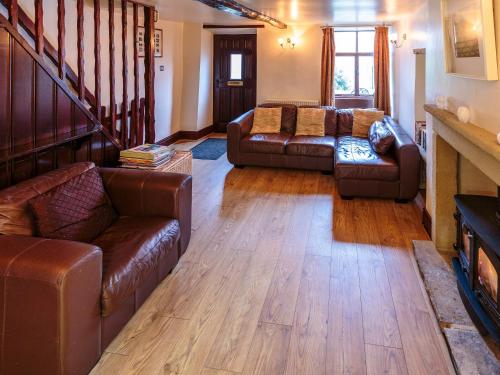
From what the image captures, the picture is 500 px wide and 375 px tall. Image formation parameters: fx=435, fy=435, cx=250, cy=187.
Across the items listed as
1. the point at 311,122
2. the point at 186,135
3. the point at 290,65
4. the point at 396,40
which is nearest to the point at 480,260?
the point at 311,122

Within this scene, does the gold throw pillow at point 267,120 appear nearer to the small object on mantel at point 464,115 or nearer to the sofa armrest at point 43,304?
the small object on mantel at point 464,115

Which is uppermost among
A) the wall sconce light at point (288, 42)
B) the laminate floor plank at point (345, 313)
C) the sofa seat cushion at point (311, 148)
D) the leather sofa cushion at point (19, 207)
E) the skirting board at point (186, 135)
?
the wall sconce light at point (288, 42)

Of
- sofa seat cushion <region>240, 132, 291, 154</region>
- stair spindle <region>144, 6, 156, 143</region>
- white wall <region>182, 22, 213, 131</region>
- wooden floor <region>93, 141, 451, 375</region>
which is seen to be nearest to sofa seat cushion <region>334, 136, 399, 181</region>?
wooden floor <region>93, 141, 451, 375</region>

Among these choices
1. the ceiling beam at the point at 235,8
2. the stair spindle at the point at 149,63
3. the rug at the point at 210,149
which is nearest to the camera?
the ceiling beam at the point at 235,8

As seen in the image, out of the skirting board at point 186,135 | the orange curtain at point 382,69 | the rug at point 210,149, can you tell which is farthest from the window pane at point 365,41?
the skirting board at point 186,135

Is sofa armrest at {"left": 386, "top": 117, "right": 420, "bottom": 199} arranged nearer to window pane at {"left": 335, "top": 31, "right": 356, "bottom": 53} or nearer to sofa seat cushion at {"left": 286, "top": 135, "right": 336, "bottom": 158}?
sofa seat cushion at {"left": 286, "top": 135, "right": 336, "bottom": 158}

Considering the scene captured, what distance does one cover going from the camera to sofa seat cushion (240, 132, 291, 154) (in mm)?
5934

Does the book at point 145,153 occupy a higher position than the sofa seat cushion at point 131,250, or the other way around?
the book at point 145,153

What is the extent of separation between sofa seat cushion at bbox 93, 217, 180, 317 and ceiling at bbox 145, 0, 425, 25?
3103mm

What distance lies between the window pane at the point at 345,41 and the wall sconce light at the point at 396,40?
3.59 feet

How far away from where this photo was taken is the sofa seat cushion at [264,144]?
5.93 metres

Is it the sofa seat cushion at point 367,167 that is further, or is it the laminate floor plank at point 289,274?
the sofa seat cushion at point 367,167

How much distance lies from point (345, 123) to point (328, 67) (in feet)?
5.08

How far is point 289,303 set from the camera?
2740mm
